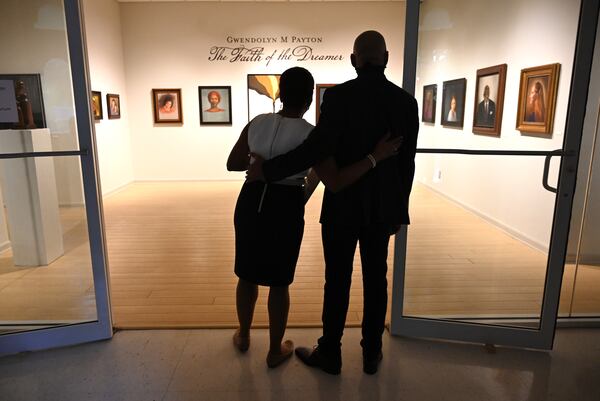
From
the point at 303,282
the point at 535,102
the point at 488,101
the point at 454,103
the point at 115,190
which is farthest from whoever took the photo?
the point at 115,190

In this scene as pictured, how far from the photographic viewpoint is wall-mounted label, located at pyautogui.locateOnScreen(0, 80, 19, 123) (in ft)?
7.58

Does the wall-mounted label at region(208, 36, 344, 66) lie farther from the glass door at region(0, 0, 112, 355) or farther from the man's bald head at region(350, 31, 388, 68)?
the man's bald head at region(350, 31, 388, 68)

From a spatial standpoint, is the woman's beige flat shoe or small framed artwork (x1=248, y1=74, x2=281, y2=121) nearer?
the woman's beige flat shoe

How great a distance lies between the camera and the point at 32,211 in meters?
3.29

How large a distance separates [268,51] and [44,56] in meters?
6.17

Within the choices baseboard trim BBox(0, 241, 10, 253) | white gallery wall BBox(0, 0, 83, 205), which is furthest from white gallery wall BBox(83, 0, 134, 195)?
white gallery wall BBox(0, 0, 83, 205)

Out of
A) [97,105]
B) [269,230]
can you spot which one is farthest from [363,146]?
[97,105]

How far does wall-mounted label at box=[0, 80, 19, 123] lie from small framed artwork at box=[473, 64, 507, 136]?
265cm

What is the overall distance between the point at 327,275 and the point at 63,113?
1675 millimetres

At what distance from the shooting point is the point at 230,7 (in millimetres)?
7988

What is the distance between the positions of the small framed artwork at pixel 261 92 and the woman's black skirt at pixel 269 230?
21.3ft

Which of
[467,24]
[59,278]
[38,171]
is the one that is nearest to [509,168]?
[467,24]

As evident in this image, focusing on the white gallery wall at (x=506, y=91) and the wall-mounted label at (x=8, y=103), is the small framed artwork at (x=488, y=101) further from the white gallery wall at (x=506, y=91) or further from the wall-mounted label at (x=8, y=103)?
the wall-mounted label at (x=8, y=103)

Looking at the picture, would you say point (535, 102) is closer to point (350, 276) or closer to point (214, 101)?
point (350, 276)
